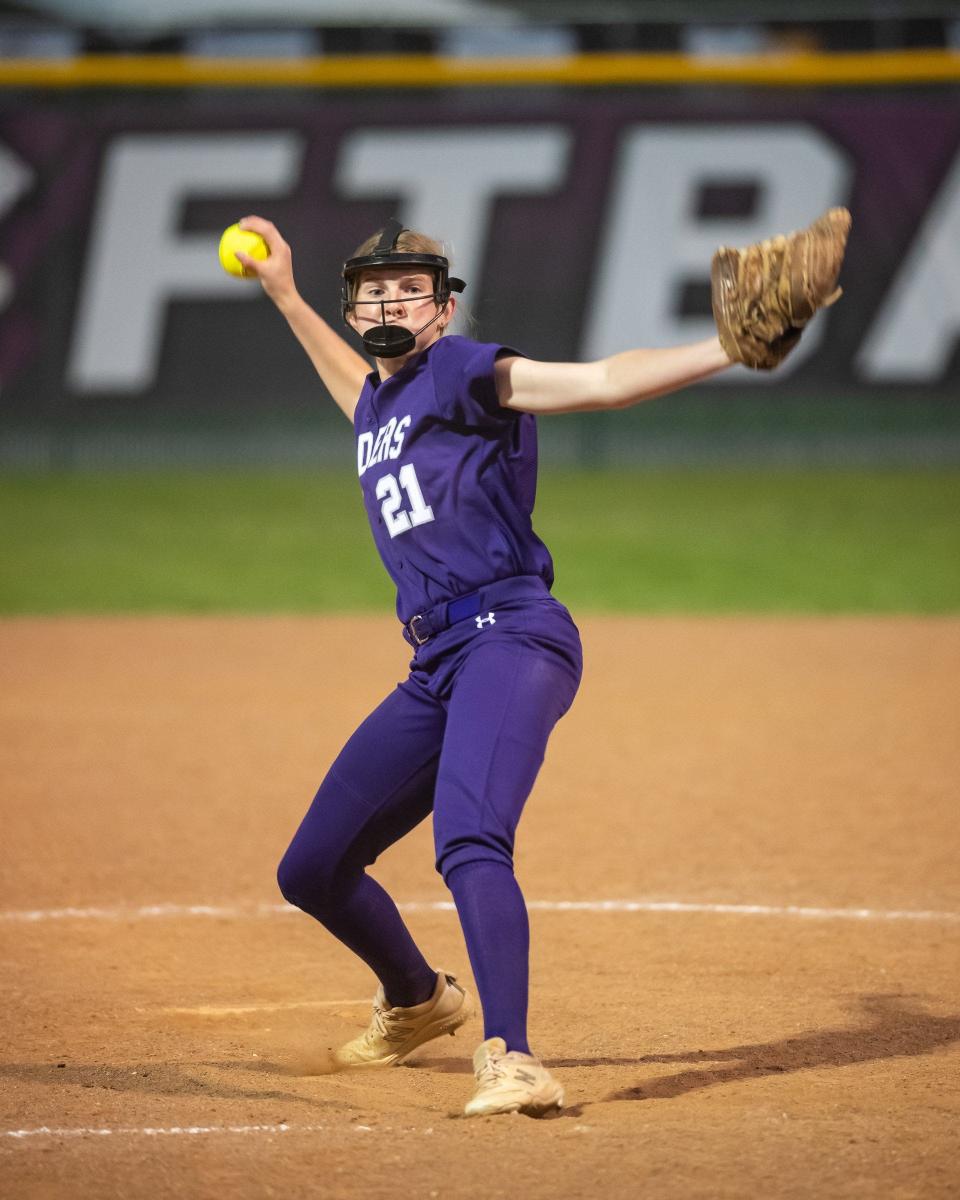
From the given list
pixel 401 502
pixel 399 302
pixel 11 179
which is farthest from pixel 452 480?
pixel 11 179

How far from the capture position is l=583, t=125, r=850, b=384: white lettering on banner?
1530cm

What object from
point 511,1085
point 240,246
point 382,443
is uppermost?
point 240,246

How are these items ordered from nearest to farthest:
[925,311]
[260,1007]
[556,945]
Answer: [260,1007] → [556,945] → [925,311]

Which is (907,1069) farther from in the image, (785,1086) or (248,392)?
(248,392)

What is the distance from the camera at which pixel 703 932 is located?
15.5 feet

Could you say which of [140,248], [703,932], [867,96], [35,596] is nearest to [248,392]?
[140,248]

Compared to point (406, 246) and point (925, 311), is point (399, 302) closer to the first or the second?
point (406, 246)

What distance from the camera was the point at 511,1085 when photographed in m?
3.17

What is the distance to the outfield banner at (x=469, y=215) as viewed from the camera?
1518 centimetres

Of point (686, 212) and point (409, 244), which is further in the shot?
point (686, 212)

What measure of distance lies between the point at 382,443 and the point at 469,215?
12526 mm

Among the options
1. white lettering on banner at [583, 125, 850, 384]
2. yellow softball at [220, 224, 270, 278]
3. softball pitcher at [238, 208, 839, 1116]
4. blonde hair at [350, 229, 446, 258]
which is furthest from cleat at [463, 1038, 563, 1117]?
white lettering on banner at [583, 125, 850, 384]

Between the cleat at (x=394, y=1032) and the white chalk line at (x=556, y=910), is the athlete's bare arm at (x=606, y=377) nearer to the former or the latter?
the cleat at (x=394, y=1032)

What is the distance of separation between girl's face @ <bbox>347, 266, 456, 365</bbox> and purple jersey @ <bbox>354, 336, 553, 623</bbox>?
62mm
